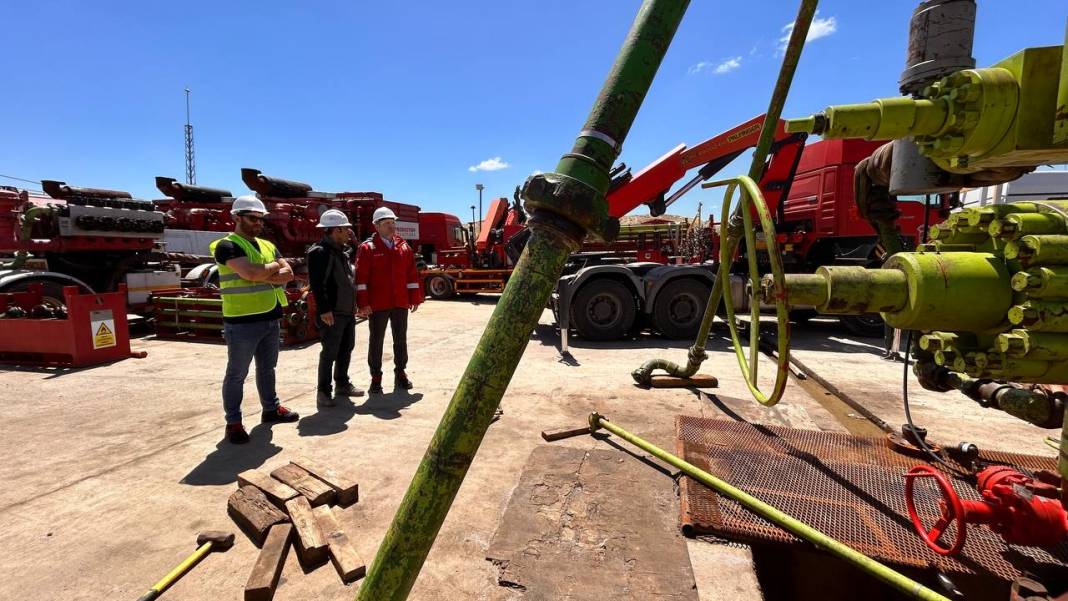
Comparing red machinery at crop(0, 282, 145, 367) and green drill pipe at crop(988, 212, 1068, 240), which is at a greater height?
green drill pipe at crop(988, 212, 1068, 240)

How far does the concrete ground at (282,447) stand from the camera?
204 cm

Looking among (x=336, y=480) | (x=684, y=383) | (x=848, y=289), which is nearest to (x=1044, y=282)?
(x=848, y=289)

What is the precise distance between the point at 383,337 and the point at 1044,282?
4.59 m

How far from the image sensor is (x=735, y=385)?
494 cm

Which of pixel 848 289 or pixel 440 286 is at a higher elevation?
pixel 848 289

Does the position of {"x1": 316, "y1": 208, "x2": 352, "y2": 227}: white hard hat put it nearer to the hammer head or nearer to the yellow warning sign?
the hammer head

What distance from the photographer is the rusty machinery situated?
127 cm

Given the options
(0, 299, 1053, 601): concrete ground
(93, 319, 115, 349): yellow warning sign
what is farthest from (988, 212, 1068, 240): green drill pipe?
(93, 319, 115, 349): yellow warning sign

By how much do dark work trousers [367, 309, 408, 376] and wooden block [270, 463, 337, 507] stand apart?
1.80m

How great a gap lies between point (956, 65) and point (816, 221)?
697cm

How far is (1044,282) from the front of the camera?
1273 mm

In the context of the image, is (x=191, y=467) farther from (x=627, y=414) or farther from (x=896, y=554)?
(x=896, y=554)

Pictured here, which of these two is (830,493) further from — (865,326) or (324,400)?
(865,326)

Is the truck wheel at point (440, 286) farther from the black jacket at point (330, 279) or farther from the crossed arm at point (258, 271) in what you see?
the crossed arm at point (258, 271)
